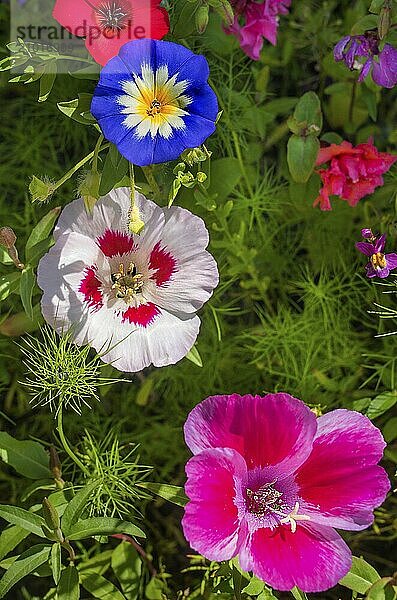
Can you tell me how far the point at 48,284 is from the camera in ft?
3.47

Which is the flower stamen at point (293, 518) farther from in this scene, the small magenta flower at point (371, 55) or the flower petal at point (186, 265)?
the small magenta flower at point (371, 55)

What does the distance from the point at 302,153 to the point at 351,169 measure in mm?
81

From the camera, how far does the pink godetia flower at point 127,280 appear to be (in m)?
1.06

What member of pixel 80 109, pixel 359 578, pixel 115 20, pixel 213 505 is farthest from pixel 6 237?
pixel 359 578

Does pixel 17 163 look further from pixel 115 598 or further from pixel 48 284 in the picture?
pixel 115 598

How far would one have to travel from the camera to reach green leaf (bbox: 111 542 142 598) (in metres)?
1.22

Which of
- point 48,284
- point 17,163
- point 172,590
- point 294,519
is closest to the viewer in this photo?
point 294,519

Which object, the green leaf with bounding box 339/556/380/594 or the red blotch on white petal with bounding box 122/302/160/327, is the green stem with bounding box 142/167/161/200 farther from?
the green leaf with bounding box 339/556/380/594

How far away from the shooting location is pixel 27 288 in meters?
1.07

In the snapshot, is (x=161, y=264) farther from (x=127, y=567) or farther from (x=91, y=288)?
(x=127, y=567)

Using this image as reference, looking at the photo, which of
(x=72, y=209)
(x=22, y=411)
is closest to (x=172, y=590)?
(x=22, y=411)

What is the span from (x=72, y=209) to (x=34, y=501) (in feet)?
1.76

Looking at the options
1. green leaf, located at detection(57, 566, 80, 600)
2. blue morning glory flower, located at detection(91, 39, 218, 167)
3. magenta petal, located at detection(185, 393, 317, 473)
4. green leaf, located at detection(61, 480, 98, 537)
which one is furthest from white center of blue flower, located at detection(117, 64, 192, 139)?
green leaf, located at detection(57, 566, 80, 600)

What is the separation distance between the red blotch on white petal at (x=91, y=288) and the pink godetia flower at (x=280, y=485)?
224 millimetres
